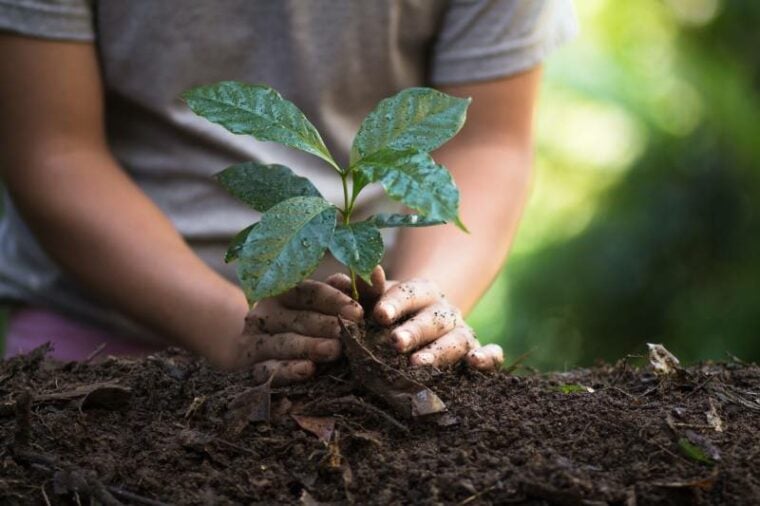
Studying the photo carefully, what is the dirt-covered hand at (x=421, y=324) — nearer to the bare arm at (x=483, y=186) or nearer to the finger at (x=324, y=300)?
the finger at (x=324, y=300)

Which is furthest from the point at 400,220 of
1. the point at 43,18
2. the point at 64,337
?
the point at 64,337

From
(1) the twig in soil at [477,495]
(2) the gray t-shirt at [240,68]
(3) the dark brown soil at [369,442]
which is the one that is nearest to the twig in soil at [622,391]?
(3) the dark brown soil at [369,442]

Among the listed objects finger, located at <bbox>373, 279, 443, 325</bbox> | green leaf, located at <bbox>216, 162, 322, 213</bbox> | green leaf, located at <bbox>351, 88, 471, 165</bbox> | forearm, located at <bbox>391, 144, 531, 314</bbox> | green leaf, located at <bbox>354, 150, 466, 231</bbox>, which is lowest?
forearm, located at <bbox>391, 144, 531, 314</bbox>

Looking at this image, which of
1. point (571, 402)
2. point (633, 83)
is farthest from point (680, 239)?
point (571, 402)

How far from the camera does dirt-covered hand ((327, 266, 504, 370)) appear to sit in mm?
1434

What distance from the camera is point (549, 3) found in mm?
2438

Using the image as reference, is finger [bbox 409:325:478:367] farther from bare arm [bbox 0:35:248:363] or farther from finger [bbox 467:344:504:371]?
bare arm [bbox 0:35:248:363]

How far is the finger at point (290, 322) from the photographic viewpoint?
1442 millimetres

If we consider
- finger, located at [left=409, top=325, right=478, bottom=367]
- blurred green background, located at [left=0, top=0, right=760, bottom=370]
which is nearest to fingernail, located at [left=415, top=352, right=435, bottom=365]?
finger, located at [left=409, top=325, right=478, bottom=367]

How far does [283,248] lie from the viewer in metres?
1.24

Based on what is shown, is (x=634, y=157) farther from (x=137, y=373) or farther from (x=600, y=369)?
(x=137, y=373)

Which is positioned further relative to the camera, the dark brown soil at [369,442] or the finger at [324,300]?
the finger at [324,300]

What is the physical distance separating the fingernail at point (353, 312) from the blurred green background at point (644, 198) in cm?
310

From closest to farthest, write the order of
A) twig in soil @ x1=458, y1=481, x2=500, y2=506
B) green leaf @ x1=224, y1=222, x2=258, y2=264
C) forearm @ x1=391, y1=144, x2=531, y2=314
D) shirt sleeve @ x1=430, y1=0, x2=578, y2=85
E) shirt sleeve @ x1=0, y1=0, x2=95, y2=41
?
twig in soil @ x1=458, y1=481, x2=500, y2=506 → green leaf @ x1=224, y1=222, x2=258, y2=264 → shirt sleeve @ x1=0, y1=0, x2=95, y2=41 → forearm @ x1=391, y1=144, x2=531, y2=314 → shirt sleeve @ x1=430, y1=0, x2=578, y2=85
